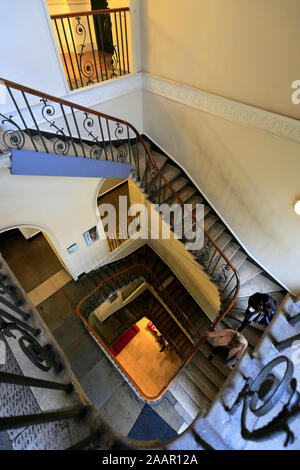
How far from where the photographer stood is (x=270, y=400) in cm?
114

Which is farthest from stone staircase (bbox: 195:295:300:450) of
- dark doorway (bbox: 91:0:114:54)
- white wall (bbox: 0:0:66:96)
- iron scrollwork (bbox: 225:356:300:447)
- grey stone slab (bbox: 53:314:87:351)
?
dark doorway (bbox: 91:0:114:54)

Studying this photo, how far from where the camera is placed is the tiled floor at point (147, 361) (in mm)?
7770

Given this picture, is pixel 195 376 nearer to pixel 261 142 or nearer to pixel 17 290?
pixel 17 290

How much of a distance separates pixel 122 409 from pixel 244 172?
5.53 m

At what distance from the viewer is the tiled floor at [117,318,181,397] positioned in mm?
7770

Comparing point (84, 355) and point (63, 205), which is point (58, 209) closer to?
point (63, 205)

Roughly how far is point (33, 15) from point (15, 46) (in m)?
0.50

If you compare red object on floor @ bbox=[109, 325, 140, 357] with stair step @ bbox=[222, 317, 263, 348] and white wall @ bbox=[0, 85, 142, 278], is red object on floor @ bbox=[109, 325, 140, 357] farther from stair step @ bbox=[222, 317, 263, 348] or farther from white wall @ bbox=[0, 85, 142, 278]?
stair step @ bbox=[222, 317, 263, 348]

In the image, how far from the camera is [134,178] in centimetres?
479

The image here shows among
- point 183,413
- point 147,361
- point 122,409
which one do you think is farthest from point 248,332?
point 147,361

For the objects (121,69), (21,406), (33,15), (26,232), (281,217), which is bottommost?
(26,232)

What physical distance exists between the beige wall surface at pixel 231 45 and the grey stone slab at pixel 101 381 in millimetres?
6079

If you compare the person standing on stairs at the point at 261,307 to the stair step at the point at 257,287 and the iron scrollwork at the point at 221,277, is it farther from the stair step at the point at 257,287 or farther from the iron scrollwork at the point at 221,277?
the stair step at the point at 257,287

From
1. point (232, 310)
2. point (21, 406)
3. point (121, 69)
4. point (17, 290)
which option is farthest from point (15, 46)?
point (232, 310)
